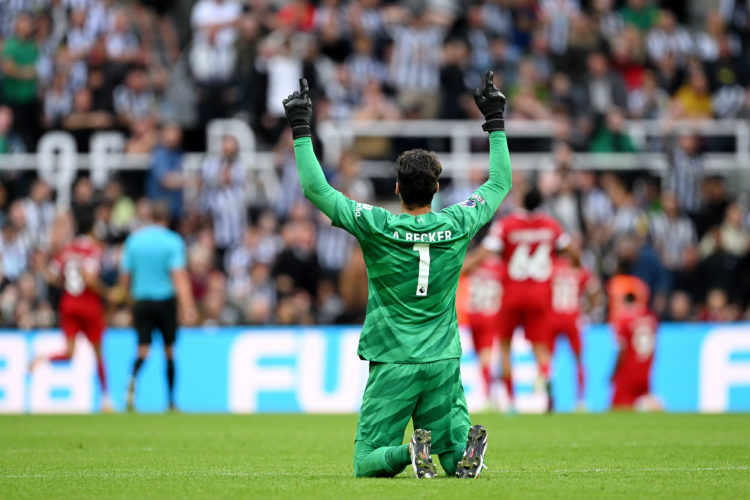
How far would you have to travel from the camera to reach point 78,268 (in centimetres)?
1725

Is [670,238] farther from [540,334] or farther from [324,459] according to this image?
[324,459]

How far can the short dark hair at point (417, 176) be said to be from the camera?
7227 millimetres

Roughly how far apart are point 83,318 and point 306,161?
10.7 metres

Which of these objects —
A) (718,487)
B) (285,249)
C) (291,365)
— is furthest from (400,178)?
(285,249)

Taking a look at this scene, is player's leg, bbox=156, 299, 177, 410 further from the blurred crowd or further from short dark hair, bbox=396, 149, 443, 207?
short dark hair, bbox=396, 149, 443, 207

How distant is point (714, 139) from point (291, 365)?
892cm

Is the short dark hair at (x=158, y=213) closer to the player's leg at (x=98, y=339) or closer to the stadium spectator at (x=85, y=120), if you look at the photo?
the player's leg at (x=98, y=339)

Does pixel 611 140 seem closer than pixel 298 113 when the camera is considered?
No

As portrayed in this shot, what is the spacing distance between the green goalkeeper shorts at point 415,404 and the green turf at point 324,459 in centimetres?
25

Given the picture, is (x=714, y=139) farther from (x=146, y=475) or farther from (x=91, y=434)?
(x=146, y=475)

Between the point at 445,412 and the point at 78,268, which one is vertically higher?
the point at 78,268

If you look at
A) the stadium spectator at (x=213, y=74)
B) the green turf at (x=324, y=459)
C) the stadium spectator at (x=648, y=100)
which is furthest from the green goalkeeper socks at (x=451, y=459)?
the stadium spectator at (x=648, y=100)

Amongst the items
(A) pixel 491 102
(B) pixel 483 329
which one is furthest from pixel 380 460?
(B) pixel 483 329

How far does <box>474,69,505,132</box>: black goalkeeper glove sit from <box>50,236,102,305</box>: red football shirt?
1058 cm
